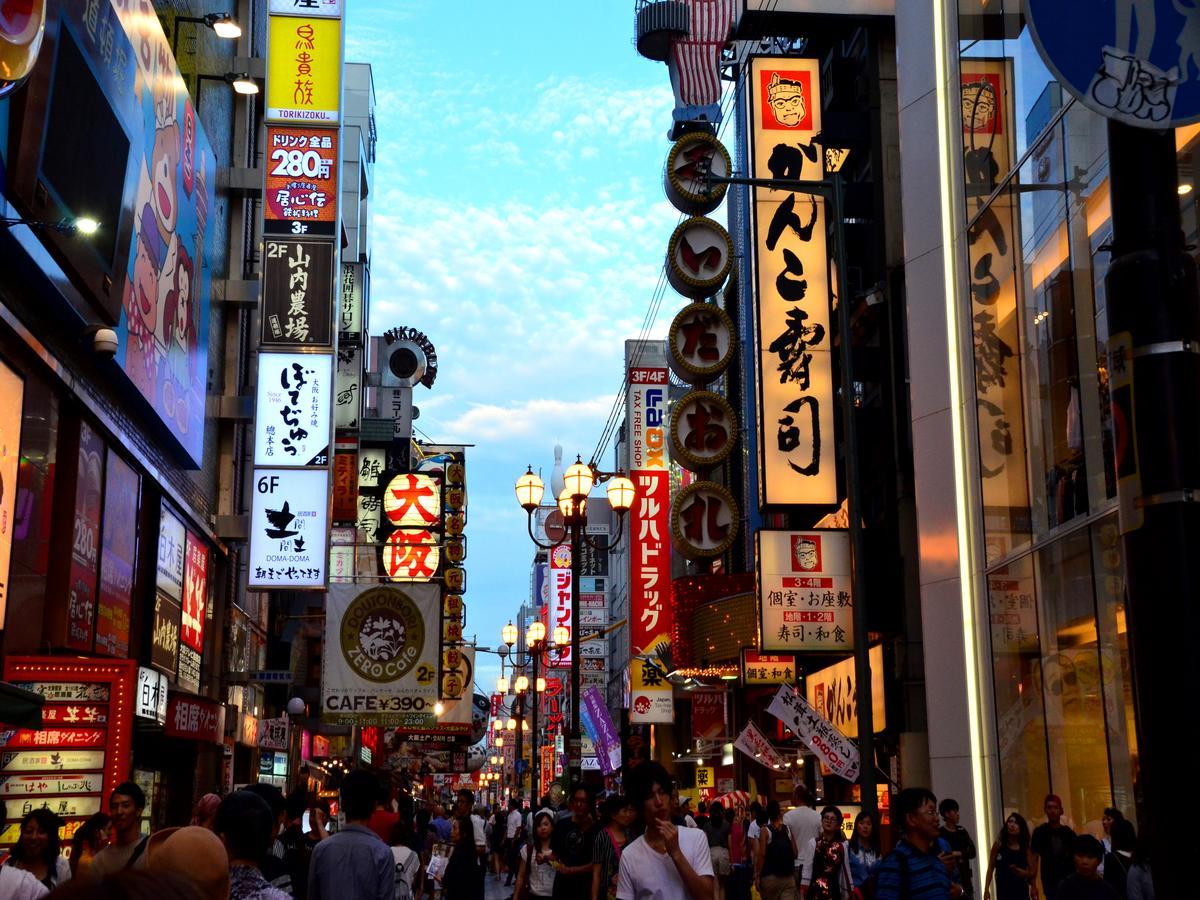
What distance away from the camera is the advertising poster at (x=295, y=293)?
96.1 feet

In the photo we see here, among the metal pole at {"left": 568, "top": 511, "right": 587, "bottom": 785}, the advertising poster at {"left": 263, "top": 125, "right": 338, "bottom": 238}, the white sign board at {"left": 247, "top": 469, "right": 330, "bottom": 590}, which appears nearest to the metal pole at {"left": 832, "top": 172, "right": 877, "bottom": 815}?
the metal pole at {"left": 568, "top": 511, "right": 587, "bottom": 785}

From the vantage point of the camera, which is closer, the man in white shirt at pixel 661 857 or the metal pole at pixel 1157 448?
the metal pole at pixel 1157 448

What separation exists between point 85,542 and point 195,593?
914 cm

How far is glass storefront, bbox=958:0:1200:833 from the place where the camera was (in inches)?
591

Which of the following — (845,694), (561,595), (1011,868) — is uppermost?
(561,595)

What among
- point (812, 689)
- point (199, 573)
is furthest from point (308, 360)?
point (812, 689)

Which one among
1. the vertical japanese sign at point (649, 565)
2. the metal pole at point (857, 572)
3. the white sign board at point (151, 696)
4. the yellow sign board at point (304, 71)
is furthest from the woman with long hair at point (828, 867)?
the vertical japanese sign at point (649, 565)

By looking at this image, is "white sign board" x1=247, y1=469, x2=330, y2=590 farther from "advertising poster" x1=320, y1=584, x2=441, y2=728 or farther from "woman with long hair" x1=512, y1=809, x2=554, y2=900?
"woman with long hair" x1=512, y1=809, x2=554, y2=900

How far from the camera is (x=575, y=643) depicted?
88.3 feet

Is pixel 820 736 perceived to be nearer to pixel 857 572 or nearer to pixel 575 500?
pixel 857 572

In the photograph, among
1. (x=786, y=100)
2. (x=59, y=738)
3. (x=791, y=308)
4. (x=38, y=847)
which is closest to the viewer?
(x=38, y=847)

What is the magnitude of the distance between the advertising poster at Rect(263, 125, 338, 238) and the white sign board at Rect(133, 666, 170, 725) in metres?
11.7

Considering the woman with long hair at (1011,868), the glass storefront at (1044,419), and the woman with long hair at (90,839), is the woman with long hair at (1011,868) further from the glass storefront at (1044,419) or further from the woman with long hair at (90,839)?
the woman with long hair at (90,839)

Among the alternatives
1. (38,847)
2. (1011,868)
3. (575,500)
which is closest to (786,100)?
(575,500)
